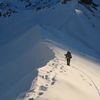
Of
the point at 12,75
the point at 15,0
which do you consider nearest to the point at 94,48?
the point at 12,75

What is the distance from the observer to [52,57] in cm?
2588

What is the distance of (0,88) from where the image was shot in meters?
22.3

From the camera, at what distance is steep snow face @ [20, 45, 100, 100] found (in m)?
16.2

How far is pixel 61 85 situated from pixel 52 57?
7624mm

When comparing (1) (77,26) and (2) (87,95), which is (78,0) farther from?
(2) (87,95)

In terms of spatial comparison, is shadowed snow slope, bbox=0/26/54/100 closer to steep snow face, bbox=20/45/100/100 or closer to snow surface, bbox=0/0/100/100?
snow surface, bbox=0/0/100/100

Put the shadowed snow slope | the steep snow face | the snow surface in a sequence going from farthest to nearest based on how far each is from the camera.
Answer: the shadowed snow slope
the snow surface
the steep snow face

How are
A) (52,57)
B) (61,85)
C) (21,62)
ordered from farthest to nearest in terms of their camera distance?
(21,62) → (52,57) → (61,85)

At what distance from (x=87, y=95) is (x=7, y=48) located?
67.7 feet

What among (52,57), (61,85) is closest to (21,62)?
(52,57)

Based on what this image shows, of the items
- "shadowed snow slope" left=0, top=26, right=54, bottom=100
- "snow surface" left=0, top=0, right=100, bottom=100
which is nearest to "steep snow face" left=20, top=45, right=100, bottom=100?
"snow surface" left=0, top=0, right=100, bottom=100

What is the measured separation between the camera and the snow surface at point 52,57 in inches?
697

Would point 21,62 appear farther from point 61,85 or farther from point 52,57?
point 61,85

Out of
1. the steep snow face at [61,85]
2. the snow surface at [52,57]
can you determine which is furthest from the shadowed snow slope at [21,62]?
the steep snow face at [61,85]
